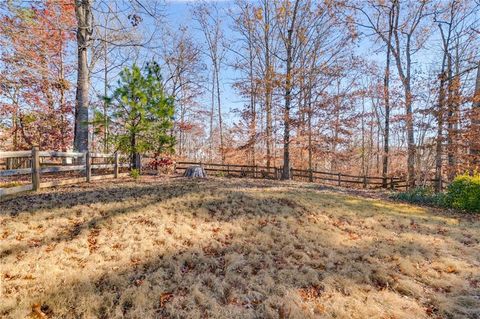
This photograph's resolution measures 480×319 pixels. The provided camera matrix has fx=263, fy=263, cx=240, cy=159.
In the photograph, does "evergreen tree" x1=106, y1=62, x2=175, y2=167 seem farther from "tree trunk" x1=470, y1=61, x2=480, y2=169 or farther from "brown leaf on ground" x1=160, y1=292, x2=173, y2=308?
"tree trunk" x1=470, y1=61, x2=480, y2=169

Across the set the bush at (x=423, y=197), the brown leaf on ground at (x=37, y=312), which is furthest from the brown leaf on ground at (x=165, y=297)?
the bush at (x=423, y=197)

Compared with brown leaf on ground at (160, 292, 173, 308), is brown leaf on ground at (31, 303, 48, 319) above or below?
above

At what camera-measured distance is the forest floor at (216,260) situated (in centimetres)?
293

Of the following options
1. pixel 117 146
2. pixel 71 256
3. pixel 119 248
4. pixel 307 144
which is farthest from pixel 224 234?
pixel 307 144

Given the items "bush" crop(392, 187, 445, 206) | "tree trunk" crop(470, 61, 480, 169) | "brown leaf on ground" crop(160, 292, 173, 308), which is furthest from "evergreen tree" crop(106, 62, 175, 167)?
"tree trunk" crop(470, 61, 480, 169)

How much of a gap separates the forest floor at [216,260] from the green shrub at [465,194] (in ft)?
9.44

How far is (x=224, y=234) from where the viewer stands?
4.82 metres

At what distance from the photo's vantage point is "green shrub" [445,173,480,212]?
27.7 feet

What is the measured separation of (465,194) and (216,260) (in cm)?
914

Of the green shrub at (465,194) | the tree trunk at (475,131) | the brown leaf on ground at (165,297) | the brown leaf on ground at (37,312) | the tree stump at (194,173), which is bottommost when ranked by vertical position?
the brown leaf on ground at (165,297)

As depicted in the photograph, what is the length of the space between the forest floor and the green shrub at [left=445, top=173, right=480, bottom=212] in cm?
288

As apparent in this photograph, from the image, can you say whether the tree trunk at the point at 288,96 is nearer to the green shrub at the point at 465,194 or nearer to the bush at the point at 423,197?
the bush at the point at 423,197

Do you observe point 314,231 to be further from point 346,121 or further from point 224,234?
point 346,121

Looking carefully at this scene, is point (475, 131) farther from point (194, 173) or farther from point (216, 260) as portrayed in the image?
point (216, 260)
